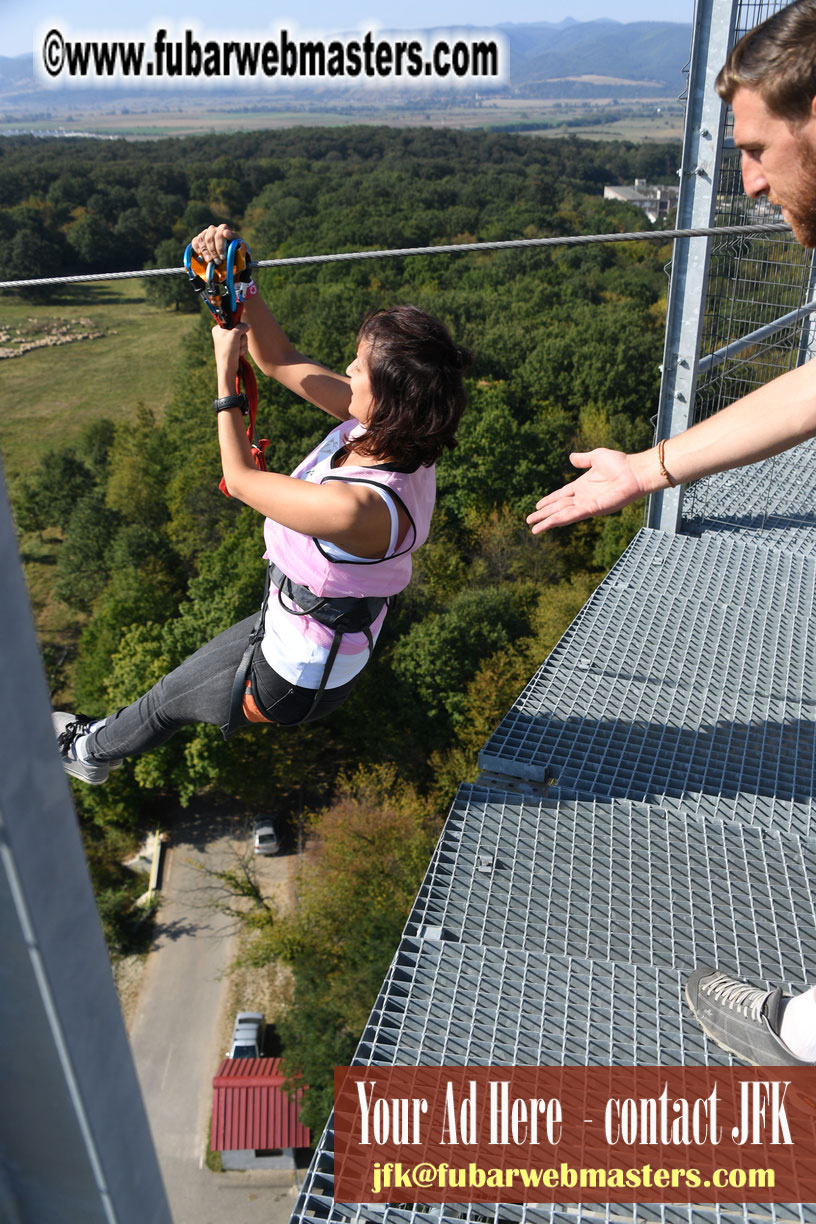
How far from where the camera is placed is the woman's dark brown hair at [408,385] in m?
3.21

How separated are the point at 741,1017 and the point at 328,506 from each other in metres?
3.04

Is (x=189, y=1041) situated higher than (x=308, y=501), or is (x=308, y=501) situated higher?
(x=308, y=501)

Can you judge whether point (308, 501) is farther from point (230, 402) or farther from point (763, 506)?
point (763, 506)

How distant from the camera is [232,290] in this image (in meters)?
3.60

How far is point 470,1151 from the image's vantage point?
3998 millimetres

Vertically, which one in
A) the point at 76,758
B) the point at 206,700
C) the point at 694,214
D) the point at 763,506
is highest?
the point at 694,214

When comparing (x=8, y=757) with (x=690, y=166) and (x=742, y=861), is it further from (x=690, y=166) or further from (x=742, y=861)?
(x=690, y=166)

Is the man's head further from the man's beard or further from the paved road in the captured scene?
the paved road

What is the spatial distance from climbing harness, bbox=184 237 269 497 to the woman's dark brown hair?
1.76ft

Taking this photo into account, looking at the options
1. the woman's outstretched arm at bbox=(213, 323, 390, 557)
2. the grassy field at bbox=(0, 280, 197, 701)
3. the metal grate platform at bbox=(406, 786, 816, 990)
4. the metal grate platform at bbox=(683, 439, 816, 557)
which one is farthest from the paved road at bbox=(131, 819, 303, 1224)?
the grassy field at bbox=(0, 280, 197, 701)

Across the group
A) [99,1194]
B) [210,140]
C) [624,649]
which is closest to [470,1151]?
[99,1194]

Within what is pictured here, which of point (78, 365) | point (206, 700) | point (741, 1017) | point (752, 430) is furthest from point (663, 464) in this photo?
point (78, 365)

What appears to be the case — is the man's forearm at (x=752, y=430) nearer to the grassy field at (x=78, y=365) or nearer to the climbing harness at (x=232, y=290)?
the climbing harness at (x=232, y=290)

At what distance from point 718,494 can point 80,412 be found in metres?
55.1
